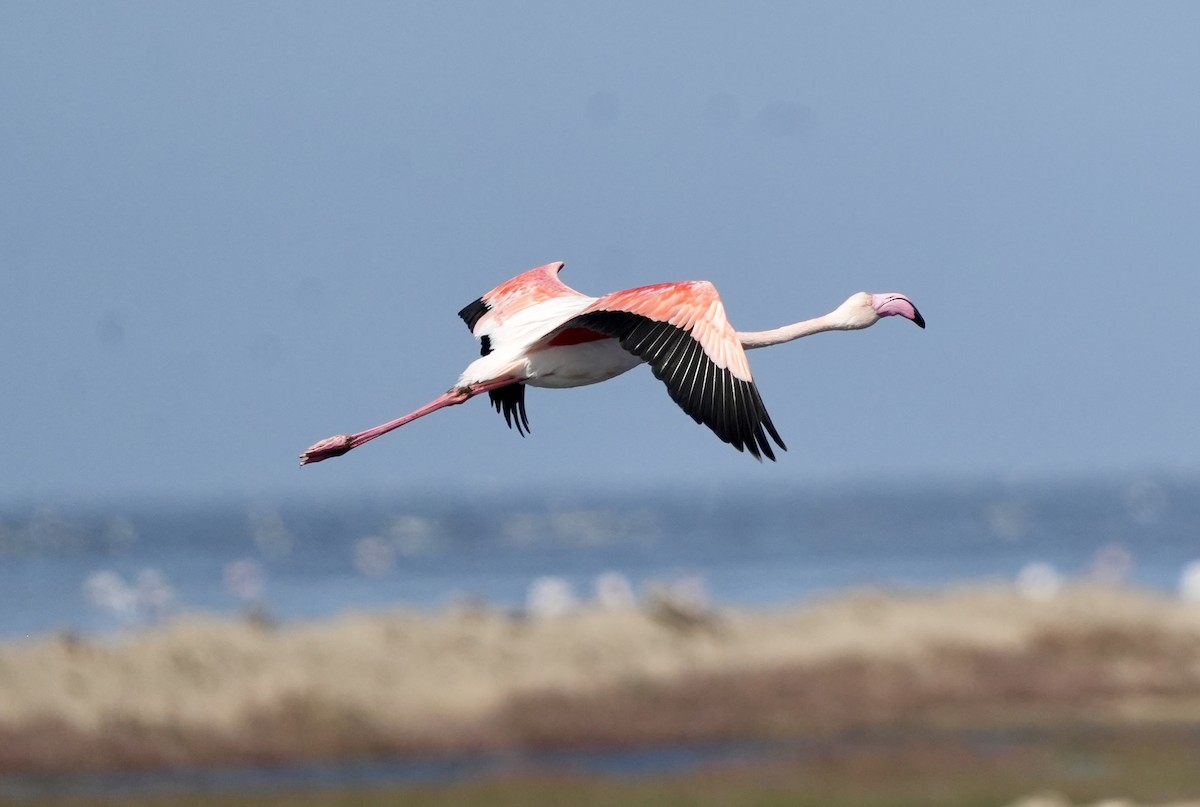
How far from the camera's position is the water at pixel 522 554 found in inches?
2021

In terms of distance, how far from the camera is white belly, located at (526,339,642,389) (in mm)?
10867

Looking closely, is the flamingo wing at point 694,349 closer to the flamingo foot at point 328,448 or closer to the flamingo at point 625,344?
the flamingo at point 625,344

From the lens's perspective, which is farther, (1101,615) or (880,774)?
(1101,615)

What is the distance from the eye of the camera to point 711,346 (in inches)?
385

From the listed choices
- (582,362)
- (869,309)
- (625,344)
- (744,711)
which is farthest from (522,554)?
(625,344)

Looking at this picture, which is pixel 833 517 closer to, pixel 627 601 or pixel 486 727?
pixel 627 601

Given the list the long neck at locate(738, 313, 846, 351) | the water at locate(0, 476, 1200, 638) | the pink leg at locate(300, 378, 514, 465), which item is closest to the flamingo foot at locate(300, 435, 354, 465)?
the pink leg at locate(300, 378, 514, 465)

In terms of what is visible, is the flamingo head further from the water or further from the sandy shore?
the water

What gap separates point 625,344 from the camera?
32.7ft

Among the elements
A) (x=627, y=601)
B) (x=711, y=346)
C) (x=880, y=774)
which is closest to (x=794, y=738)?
(x=880, y=774)

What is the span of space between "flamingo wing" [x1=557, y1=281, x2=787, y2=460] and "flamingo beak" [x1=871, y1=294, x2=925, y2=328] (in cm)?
178

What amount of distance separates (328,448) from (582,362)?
1.67 m

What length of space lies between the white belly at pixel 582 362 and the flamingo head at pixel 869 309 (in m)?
1.48

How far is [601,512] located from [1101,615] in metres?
114
